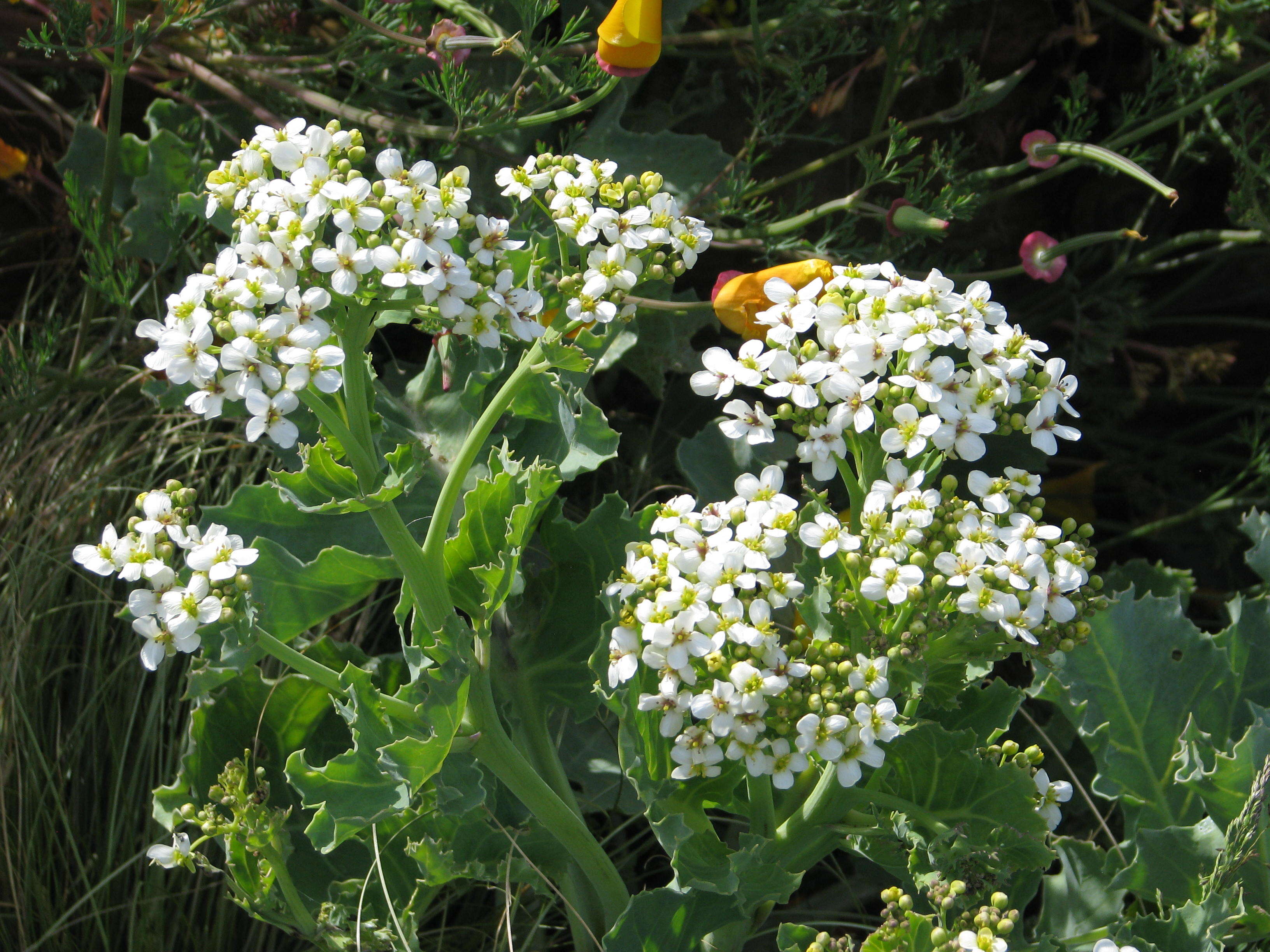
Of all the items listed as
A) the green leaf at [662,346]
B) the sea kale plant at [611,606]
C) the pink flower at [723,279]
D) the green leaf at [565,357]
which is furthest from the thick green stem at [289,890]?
the green leaf at [662,346]

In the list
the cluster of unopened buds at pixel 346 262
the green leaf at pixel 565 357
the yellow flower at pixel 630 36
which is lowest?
the green leaf at pixel 565 357

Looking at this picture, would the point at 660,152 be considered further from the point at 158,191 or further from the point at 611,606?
the point at 611,606

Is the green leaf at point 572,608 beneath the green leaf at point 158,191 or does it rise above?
beneath

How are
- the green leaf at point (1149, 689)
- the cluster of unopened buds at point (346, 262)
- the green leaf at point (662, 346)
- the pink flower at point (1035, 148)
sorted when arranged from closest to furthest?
1. the cluster of unopened buds at point (346, 262)
2. the green leaf at point (1149, 689)
3. the pink flower at point (1035, 148)
4. the green leaf at point (662, 346)

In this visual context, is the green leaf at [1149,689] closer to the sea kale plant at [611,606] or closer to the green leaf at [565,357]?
the sea kale plant at [611,606]

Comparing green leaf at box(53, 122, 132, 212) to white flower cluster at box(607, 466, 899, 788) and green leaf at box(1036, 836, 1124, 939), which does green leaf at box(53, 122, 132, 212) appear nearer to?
white flower cluster at box(607, 466, 899, 788)
